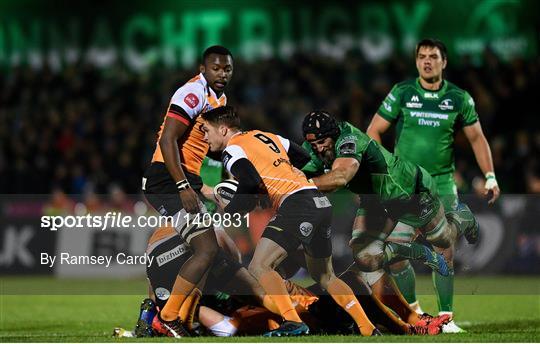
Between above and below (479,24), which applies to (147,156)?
below

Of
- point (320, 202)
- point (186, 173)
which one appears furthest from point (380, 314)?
point (186, 173)

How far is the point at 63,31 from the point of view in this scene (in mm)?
25250

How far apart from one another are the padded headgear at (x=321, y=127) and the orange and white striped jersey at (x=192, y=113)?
1.02 m

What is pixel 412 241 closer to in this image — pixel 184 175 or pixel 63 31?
pixel 184 175

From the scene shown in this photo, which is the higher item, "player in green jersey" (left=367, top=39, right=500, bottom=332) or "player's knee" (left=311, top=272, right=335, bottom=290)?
"player in green jersey" (left=367, top=39, right=500, bottom=332)

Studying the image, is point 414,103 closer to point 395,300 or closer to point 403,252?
point 403,252

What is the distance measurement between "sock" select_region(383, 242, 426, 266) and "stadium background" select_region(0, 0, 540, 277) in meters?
3.44

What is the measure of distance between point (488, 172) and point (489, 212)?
19.3 feet

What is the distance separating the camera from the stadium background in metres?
17.2

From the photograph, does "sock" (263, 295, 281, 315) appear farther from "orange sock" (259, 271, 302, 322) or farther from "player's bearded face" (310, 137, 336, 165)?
"player's bearded face" (310, 137, 336, 165)

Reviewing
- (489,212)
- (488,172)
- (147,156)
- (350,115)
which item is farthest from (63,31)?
(488,172)

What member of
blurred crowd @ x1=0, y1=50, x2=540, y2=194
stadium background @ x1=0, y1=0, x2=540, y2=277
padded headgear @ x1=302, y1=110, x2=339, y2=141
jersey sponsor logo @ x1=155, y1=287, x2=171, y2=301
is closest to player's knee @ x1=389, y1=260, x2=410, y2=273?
padded headgear @ x1=302, y1=110, x2=339, y2=141

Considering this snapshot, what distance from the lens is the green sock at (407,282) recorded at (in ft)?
31.7

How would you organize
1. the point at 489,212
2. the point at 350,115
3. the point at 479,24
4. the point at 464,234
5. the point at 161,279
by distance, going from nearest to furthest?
the point at 161,279, the point at 464,234, the point at 489,212, the point at 350,115, the point at 479,24
